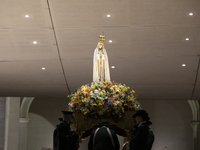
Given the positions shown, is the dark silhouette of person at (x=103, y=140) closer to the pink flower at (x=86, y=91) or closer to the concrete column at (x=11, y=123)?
the pink flower at (x=86, y=91)

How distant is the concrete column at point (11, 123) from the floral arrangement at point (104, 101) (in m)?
6.49

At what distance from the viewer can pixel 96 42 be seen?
9445 mm

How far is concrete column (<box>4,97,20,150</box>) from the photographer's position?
1302 centimetres

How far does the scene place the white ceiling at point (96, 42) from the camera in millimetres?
8586

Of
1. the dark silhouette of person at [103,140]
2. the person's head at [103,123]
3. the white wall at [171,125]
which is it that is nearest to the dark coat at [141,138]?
the dark silhouette of person at [103,140]

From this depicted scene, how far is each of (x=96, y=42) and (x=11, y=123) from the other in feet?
18.0

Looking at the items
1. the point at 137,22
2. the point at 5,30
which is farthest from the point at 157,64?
the point at 5,30

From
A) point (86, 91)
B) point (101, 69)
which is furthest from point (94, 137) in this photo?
point (101, 69)

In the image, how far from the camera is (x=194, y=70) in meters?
10.2

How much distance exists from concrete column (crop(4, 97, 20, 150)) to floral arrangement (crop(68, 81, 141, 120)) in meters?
6.49

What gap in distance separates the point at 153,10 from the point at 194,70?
96.2 inches

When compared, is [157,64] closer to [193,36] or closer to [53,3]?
[193,36]

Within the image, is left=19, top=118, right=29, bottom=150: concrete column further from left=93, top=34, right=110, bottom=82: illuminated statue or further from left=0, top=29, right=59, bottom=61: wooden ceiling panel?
left=93, top=34, right=110, bottom=82: illuminated statue

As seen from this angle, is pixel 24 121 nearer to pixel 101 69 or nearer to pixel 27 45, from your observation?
pixel 27 45
